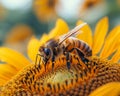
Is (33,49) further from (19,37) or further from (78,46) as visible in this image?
(19,37)

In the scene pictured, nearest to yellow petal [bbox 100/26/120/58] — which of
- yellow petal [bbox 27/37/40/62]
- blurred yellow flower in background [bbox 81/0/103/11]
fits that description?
yellow petal [bbox 27/37/40/62]

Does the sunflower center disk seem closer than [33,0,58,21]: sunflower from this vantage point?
Yes

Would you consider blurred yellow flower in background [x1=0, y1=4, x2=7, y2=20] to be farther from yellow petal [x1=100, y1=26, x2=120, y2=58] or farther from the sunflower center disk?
the sunflower center disk

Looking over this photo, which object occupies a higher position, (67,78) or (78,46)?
(78,46)

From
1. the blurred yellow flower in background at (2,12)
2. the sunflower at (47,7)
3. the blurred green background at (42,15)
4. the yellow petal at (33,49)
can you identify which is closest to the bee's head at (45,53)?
the yellow petal at (33,49)

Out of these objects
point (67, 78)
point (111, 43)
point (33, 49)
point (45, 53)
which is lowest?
point (67, 78)

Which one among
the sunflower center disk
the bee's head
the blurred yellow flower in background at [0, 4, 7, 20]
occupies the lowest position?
the sunflower center disk

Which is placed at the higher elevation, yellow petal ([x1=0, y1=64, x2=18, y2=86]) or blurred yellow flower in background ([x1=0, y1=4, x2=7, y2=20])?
blurred yellow flower in background ([x1=0, y1=4, x2=7, y2=20])

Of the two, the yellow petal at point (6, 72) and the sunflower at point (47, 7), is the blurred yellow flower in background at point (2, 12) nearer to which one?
the sunflower at point (47, 7)

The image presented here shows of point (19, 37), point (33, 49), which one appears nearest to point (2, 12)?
point (19, 37)
